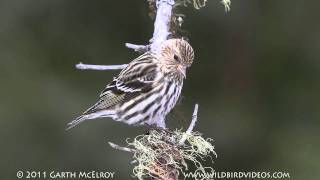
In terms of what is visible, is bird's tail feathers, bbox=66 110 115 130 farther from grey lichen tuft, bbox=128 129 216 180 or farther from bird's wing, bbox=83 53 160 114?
grey lichen tuft, bbox=128 129 216 180

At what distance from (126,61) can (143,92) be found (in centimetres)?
164

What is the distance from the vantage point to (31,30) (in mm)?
7090

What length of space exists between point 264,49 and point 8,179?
2.38 metres

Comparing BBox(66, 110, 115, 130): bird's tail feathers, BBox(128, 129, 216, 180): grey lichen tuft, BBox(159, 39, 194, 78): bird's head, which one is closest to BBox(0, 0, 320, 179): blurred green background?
BBox(66, 110, 115, 130): bird's tail feathers

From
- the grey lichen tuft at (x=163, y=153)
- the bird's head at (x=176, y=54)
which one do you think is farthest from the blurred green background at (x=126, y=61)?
the grey lichen tuft at (x=163, y=153)

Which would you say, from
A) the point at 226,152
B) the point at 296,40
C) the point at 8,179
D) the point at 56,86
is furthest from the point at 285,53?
the point at 8,179

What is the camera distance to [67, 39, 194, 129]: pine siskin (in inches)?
207

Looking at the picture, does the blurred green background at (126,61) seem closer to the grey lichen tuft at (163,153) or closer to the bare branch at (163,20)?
the bare branch at (163,20)

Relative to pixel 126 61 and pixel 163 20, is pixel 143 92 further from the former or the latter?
pixel 126 61

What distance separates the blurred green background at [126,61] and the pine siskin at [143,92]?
140cm

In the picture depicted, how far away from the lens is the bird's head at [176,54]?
505cm

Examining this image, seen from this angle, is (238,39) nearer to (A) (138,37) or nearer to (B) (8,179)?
(A) (138,37)

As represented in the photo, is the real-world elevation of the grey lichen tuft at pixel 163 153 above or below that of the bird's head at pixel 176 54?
below

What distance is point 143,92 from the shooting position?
540 centimetres
